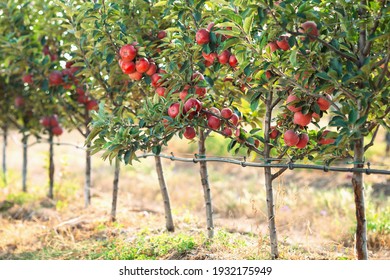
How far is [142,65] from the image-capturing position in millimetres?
3211

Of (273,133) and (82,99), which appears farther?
(82,99)

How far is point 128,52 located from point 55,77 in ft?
5.81

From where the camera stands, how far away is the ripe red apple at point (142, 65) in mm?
3213

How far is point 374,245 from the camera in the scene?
13.9ft

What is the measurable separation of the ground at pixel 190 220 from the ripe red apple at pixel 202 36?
1.11 m

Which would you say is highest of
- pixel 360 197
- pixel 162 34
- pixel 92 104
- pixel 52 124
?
pixel 162 34

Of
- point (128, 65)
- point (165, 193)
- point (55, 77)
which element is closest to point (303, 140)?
point (128, 65)

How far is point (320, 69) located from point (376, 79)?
27cm

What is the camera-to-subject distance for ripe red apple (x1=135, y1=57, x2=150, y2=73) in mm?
3213

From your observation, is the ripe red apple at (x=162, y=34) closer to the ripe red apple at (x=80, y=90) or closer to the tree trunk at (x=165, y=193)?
the tree trunk at (x=165, y=193)

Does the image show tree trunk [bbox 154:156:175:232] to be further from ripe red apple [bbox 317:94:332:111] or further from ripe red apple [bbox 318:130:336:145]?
ripe red apple [bbox 317:94:332:111]

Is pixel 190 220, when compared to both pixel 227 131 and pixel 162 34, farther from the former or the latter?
pixel 162 34

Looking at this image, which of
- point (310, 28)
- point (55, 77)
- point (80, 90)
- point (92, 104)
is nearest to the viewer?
point (310, 28)

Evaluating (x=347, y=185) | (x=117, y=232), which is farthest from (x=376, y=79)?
(x=347, y=185)
